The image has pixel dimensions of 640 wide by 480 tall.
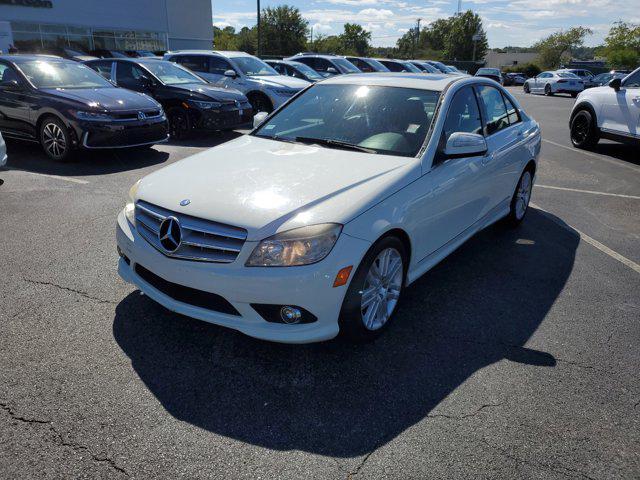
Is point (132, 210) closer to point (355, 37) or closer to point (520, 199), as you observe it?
point (520, 199)

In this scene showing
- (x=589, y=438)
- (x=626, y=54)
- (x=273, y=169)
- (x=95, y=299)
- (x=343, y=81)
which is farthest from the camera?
(x=626, y=54)

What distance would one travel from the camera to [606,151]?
11297 mm

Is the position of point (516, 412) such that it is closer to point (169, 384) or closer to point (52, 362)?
point (169, 384)

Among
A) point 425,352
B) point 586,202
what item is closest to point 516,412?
point 425,352

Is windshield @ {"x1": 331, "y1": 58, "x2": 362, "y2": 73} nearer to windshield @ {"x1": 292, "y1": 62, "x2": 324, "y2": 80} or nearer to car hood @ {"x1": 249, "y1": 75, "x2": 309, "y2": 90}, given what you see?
windshield @ {"x1": 292, "y1": 62, "x2": 324, "y2": 80}

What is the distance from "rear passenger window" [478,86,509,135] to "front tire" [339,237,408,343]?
197 centimetres

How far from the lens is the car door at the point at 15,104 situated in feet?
26.6

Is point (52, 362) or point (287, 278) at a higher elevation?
point (287, 278)

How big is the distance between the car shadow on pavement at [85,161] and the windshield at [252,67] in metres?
5.01

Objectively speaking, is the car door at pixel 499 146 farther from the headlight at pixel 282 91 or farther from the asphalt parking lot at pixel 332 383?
the headlight at pixel 282 91

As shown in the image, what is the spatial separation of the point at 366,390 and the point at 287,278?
0.78 m

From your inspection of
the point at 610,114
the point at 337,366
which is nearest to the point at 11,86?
the point at 337,366

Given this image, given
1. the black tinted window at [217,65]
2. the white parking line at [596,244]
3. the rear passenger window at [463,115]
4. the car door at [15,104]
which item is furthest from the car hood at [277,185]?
the black tinted window at [217,65]

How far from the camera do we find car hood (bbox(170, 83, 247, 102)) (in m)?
10.2
